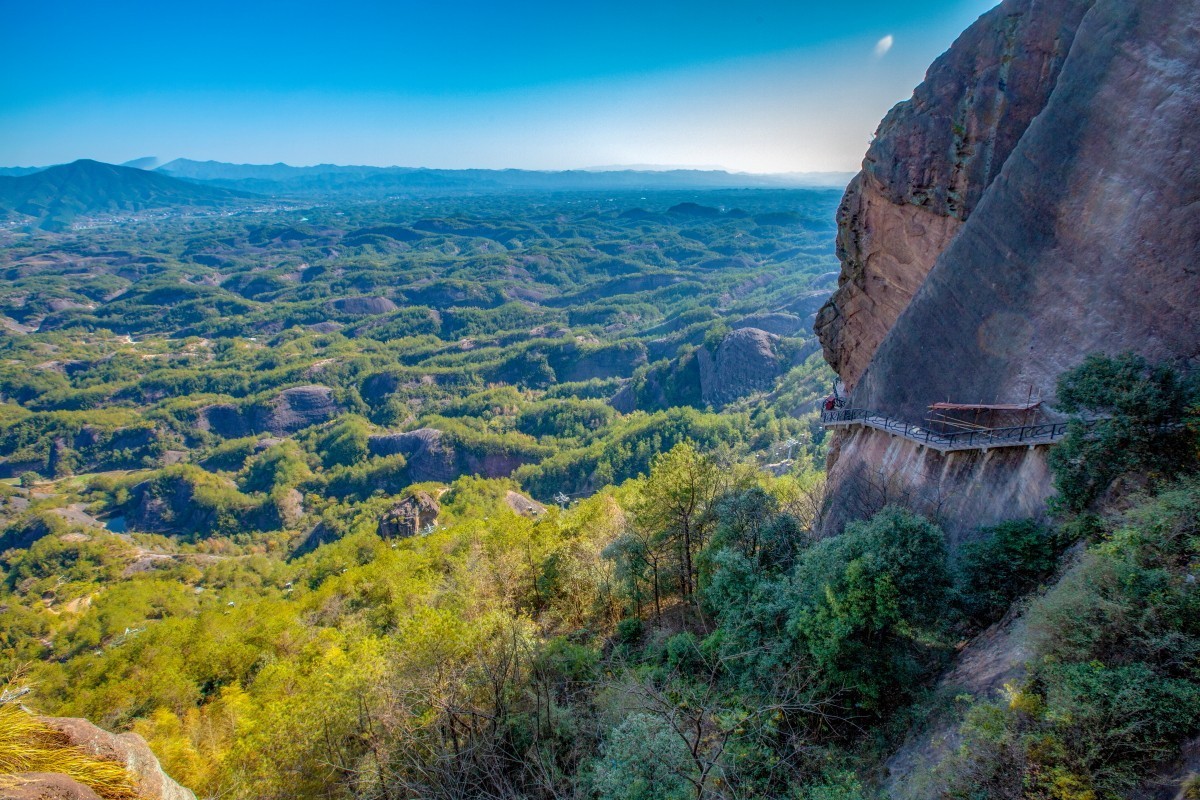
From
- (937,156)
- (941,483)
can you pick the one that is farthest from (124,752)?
(937,156)

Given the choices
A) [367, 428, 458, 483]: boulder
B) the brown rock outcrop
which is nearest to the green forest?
the brown rock outcrop

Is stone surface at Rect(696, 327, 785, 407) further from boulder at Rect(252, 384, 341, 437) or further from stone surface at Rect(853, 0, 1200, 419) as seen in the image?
stone surface at Rect(853, 0, 1200, 419)

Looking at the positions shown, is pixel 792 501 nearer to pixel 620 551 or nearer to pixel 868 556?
pixel 620 551

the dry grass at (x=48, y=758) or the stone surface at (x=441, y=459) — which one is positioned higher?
the dry grass at (x=48, y=758)

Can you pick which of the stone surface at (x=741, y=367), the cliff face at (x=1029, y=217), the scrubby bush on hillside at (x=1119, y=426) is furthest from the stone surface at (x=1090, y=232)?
the stone surface at (x=741, y=367)

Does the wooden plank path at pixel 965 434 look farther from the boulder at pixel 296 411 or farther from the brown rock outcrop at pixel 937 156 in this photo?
the boulder at pixel 296 411

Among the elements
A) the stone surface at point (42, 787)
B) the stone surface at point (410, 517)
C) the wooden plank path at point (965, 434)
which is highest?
the stone surface at point (42, 787)

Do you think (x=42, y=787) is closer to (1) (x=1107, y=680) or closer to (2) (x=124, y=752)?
(2) (x=124, y=752)
